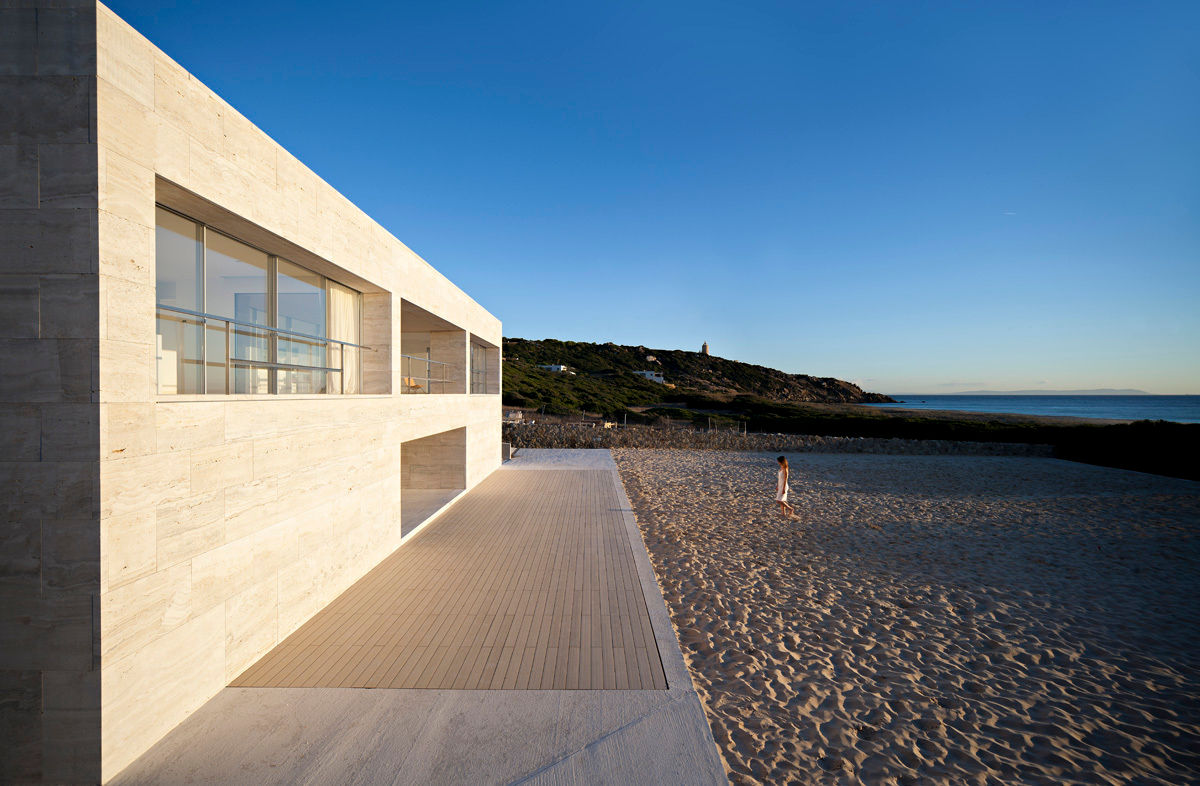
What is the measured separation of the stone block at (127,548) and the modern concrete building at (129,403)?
0.04 feet

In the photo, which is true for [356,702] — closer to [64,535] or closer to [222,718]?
[222,718]

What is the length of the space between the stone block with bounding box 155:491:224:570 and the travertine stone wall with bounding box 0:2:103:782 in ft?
1.31

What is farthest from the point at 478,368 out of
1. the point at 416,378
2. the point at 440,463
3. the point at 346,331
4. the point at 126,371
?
the point at 126,371

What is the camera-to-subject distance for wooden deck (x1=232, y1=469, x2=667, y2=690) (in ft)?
12.7

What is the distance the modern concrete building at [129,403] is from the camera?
2695 millimetres

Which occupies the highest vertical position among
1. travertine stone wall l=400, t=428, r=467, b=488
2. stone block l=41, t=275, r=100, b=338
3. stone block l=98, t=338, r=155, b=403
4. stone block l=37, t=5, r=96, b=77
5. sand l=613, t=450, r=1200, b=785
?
stone block l=37, t=5, r=96, b=77

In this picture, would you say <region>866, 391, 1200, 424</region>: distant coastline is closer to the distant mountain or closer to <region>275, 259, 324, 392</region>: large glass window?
the distant mountain

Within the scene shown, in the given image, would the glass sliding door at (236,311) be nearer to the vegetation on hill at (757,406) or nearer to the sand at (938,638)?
the sand at (938,638)

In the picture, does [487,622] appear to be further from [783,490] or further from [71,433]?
[783,490]

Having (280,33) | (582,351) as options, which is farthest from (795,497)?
(582,351)

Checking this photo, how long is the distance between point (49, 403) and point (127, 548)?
3.03 ft

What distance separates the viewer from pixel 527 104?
17.4 m

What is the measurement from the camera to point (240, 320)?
4309mm

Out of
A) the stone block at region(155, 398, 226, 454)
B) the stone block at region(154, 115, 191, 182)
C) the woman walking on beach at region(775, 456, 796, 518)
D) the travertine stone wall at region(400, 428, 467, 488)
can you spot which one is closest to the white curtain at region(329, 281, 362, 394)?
the stone block at region(155, 398, 226, 454)
